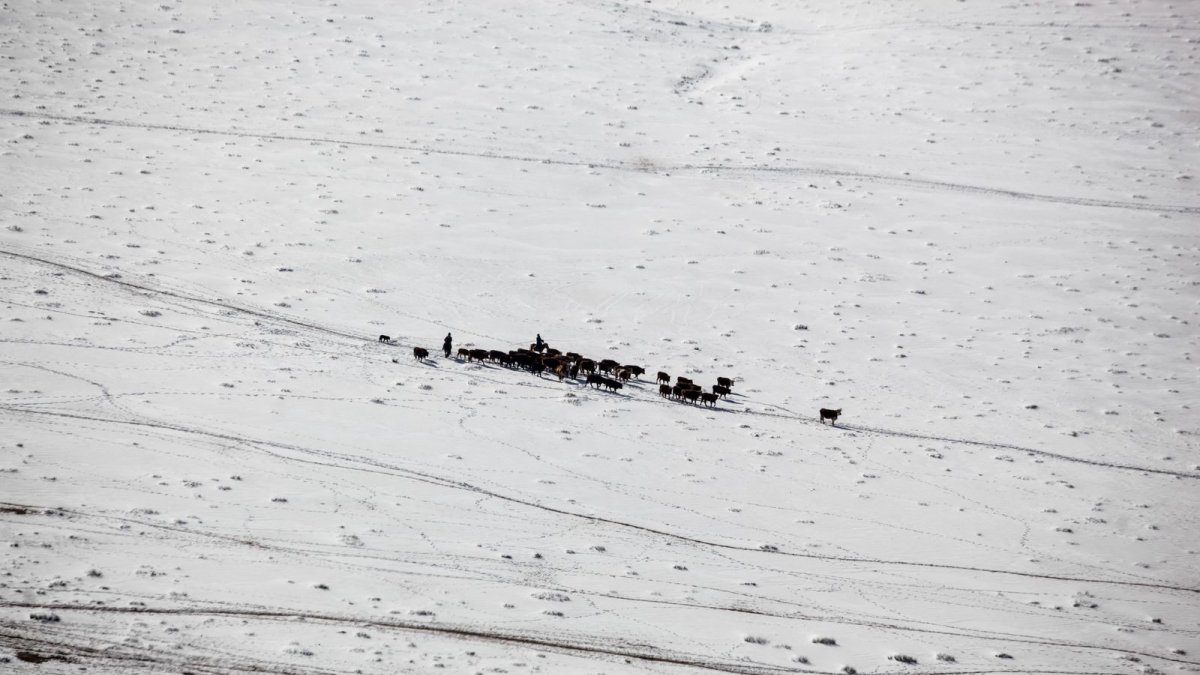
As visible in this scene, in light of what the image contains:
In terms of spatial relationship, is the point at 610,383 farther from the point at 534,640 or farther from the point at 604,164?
the point at 604,164

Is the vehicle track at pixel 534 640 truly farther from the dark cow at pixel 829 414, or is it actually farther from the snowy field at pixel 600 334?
the dark cow at pixel 829 414

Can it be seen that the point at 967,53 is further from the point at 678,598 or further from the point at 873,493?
the point at 678,598

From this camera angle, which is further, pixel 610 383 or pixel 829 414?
pixel 610 383

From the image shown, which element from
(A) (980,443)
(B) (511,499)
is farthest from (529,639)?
(A) (980,443)

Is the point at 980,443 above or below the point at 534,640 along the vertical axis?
above

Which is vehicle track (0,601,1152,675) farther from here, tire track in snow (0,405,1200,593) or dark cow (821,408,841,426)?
dark cow (821,408,841,426)

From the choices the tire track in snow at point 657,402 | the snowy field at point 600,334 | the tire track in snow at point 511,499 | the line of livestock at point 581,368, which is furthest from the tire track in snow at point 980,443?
the tire track in snow at point 511,499
